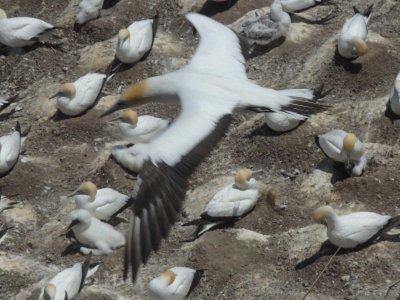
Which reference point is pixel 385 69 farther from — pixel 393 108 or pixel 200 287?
pixel 200 287

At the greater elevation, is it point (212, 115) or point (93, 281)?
point (212, 115)

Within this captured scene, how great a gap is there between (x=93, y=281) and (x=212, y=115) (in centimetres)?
219

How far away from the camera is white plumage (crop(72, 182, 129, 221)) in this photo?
11.5 m

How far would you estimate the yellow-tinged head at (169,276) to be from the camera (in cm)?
997

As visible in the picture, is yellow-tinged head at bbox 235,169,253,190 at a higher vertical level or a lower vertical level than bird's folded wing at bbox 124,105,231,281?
lower

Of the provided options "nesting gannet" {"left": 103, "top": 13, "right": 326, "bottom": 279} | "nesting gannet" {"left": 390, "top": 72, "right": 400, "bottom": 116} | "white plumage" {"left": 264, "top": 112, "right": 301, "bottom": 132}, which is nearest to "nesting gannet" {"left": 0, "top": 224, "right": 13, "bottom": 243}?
"nesting gannet" {"left": 103, "top": 13, "right": 326, "bottom": 279}

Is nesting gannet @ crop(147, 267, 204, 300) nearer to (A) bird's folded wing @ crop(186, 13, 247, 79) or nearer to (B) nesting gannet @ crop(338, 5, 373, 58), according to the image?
(A) bird's folded wing @ crop(186, 13, 247, 79)

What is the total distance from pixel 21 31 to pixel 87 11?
0.90m

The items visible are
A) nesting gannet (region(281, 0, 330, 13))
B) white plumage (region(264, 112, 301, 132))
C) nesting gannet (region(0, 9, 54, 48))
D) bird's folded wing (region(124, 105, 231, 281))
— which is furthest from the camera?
nesting gannet (region(0, 9, 54, 48))

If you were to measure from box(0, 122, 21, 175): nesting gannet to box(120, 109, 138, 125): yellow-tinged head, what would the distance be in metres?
1.14

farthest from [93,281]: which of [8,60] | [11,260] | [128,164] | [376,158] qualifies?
[8,60]

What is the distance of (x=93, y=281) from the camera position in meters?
10.7

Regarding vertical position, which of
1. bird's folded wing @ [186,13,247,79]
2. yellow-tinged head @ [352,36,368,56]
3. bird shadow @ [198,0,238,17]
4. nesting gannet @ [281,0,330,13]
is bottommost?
bird shadow @ [198,0,238,17]

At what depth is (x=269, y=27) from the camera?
13.7 m
